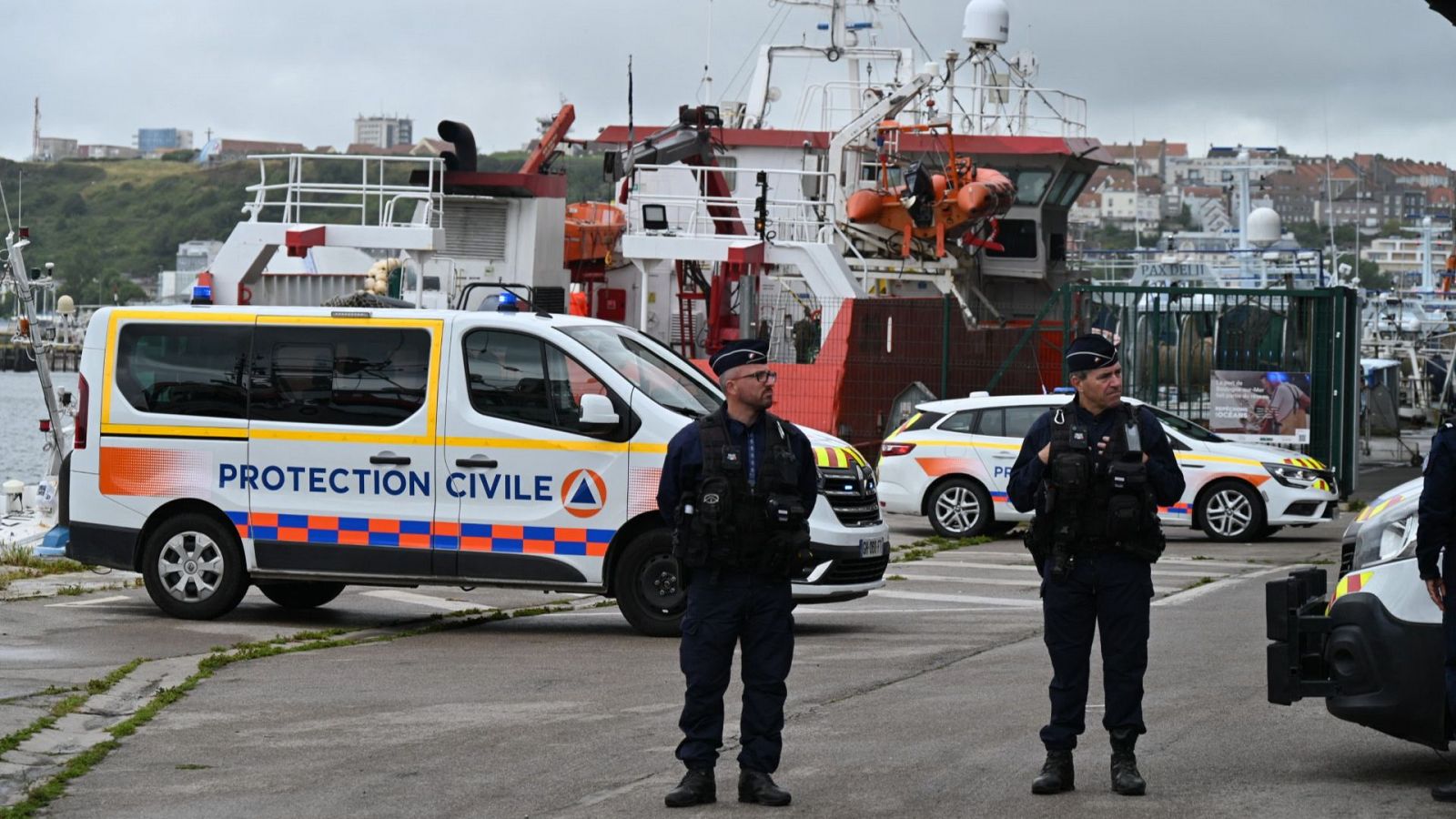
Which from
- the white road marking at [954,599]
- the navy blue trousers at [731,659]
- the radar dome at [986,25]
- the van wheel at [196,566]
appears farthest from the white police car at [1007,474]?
the radar dome at [986,25]

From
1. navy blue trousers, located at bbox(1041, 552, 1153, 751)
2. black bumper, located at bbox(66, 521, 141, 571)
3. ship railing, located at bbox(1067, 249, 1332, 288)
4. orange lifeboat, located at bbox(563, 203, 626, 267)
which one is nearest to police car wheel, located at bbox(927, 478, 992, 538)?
black bumper, located at bbox(66, 521, 141, 571)

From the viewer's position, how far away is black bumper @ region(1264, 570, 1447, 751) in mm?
7258

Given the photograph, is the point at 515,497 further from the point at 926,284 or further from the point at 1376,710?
the point at 926,284

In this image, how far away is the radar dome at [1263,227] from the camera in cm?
5100

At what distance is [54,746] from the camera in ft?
28.5

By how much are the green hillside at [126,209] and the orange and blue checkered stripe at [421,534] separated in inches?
3339

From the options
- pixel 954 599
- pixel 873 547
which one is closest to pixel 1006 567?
pixel 954 599

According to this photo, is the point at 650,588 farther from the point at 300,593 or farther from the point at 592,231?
the point at 592,231

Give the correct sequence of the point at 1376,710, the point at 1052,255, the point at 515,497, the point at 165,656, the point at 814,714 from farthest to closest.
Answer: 1. the point at 1052,255
2. the point at 515,497
3. the point at 165,656
4. the point at 814,714
5. the point at 1376,710

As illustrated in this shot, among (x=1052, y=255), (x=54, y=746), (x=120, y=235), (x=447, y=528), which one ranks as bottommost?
(x=54, y=746)

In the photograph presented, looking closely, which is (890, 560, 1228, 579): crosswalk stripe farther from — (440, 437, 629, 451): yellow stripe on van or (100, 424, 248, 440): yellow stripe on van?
(100, 424, 248, 440): yellow stripe on van

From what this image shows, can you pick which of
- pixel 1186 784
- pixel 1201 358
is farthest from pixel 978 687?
pixel 1201 358

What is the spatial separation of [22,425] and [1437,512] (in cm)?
8035

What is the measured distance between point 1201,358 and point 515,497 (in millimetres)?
14992
